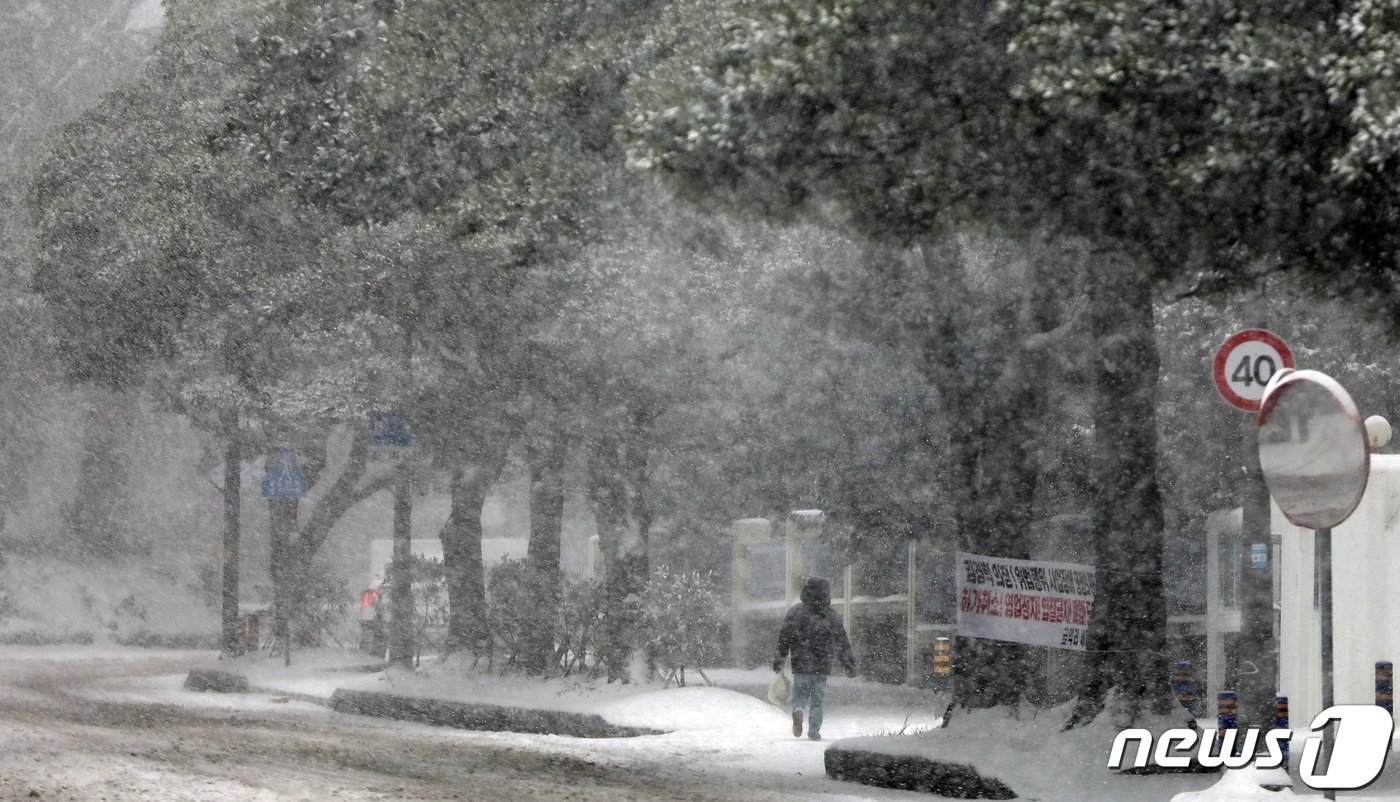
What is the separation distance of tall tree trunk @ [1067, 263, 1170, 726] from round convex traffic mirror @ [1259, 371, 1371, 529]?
480 centimetres

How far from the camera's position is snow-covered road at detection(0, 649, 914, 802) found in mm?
10273

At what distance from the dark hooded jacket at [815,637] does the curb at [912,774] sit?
262 centimetres

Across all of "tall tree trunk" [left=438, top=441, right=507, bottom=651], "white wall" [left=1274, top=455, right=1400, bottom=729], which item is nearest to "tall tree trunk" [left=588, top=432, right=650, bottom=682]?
"tall tree trunk" [left=438, top=441, right=507, bottom=651]

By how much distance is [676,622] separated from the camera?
17781mm

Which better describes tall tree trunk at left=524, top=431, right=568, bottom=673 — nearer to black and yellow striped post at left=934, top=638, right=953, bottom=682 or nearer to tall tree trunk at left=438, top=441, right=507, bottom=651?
tall tree trunk at left=438, top=441, right=507, bottom=651

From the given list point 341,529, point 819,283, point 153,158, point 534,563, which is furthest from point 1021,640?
point 341,529

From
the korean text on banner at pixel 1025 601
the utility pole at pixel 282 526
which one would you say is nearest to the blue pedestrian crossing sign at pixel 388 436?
the utility pole at pixel 282 526

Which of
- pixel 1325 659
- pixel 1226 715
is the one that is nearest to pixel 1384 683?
pixel 1226 715

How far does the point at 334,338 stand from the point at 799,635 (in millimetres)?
7224

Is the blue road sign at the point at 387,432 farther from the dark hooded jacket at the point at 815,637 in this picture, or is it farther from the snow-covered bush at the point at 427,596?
the dark hooded jacket at the point at 815,637

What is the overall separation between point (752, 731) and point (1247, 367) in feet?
22.4

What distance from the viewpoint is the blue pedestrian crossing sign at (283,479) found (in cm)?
2122

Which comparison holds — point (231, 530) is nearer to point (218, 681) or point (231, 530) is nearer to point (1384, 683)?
point (218, 681)

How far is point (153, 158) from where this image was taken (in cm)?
2277
